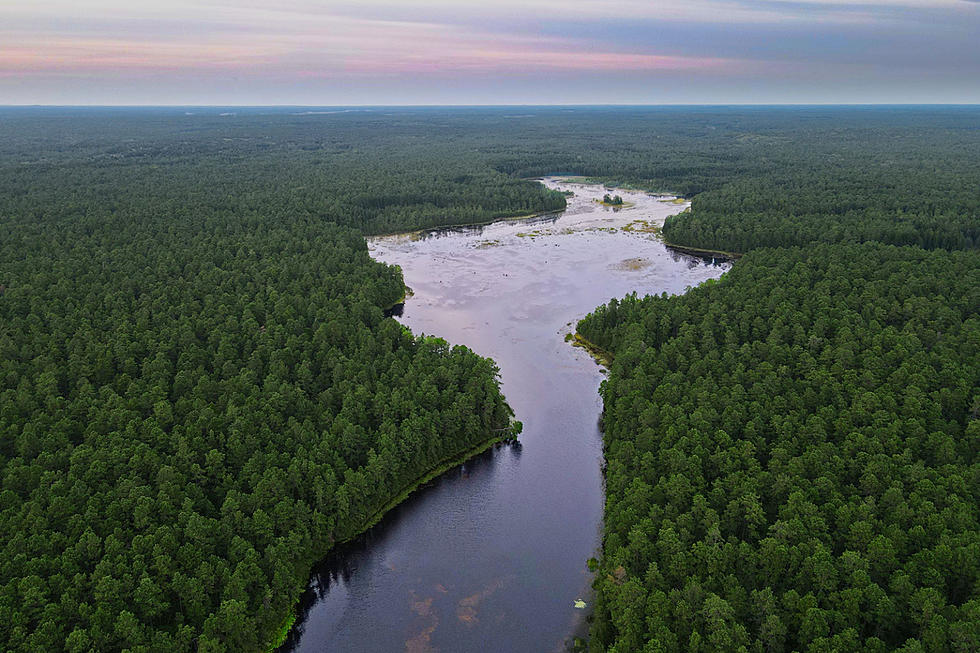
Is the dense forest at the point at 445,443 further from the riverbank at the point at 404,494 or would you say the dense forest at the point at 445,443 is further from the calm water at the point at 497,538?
the calm water at the point at 497,538

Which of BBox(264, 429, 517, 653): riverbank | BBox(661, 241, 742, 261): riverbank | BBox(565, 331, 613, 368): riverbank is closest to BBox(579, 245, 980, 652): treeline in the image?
BBox(565, 331, 613, 368): riverbank

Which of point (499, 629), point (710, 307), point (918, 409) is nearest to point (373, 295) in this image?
point (710, 307)

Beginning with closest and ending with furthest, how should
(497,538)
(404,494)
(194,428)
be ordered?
1. (497,538)
2. (194,428)
3. (404,494)

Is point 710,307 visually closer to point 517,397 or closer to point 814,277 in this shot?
point 814,277

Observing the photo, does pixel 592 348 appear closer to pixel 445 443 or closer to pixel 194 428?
pixel 445 443

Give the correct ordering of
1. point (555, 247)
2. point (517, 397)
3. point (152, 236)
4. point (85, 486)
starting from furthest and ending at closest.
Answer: point (555, 247) → point (152, 236) → point (517, 397) → point (85, 486)

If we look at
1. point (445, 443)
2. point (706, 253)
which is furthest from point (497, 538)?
point (706, 253)

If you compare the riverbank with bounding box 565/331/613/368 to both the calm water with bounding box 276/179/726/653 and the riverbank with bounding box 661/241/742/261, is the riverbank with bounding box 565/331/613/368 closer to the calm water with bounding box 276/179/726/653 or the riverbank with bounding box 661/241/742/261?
the calm water with bounding box 276/179/726/653
